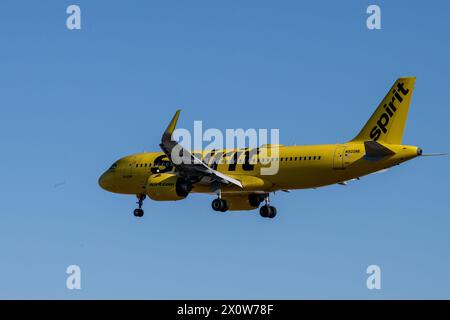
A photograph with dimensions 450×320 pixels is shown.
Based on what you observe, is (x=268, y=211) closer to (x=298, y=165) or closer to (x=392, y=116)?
(x=298, y=165)

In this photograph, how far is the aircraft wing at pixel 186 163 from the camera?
222ft

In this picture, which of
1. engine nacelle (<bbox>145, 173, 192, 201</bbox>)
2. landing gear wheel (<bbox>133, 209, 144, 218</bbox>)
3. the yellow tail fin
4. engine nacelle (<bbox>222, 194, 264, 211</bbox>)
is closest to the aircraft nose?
Answer: landing gear wheel (<bbox>133, 209, 144, 218</bbox>)

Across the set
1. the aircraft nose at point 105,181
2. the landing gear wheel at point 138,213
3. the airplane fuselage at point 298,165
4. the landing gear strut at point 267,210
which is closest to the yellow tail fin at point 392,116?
the airplane fuselage at point 298,165

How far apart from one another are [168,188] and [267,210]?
23.4 feet

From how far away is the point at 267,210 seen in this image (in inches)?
2916

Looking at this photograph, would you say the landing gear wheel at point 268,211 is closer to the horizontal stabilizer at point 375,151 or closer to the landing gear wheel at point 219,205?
the landing gear wheel at point 219,205

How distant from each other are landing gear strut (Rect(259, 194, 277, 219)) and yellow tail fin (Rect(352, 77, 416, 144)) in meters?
8.75

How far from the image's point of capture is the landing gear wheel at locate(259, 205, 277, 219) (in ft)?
243

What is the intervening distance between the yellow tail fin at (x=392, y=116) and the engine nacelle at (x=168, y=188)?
11.7 meters

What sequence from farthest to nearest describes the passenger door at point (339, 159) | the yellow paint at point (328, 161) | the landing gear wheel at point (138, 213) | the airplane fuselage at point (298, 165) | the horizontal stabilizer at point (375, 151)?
1. the landing gear wheel at point (138, 213)
2. the passenger door at point (339, 159)
3. the yellow paint at point (328, 161)
4. the airplane fuselage at point (298, 165)
5. the horizontal stabilizer at point (375, 151)

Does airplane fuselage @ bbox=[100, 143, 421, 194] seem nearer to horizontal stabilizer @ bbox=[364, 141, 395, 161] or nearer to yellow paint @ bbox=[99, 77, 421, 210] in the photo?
yellow paint @ bbox=[99, 77, 421, 210]

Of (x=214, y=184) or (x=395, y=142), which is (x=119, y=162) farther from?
(x=395, y=142)

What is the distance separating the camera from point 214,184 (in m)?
72.1
